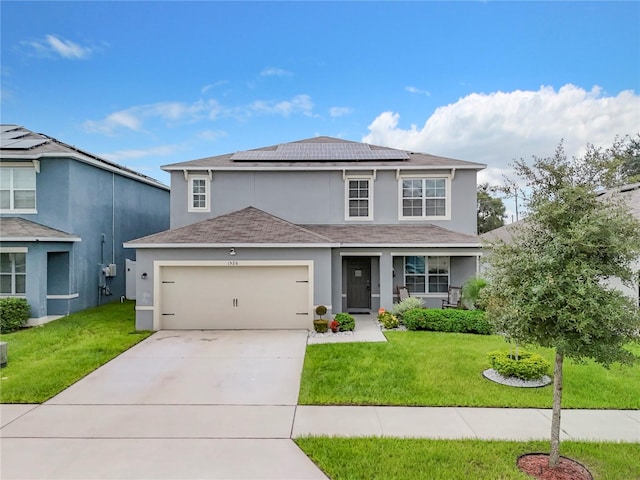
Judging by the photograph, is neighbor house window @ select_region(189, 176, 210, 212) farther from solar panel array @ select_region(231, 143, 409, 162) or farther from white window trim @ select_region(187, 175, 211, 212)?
solar panel array @ select_region(231, 143, 409, 162)

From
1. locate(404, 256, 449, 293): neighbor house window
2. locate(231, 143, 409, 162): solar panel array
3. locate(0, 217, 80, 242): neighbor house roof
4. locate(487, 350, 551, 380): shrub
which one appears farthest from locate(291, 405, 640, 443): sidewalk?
locate(0, 217, 80, 242): neighbor house roof

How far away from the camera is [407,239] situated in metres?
12.9

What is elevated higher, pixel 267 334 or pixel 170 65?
pixel 170 65

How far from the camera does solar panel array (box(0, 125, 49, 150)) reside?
13.6 m

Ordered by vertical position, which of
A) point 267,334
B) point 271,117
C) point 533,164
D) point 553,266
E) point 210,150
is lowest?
point 267,334

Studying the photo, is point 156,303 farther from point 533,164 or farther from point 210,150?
point 210,150

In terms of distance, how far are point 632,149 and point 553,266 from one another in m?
43.0

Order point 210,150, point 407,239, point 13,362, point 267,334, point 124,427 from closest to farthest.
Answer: point 124,427, point 13,362, point 267,334, point 407,239, point 210,150

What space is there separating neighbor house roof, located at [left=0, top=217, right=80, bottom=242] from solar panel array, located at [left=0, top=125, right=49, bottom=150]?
9.23 feet

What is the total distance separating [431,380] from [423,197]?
912 cm

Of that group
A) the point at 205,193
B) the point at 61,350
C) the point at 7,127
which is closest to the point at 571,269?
the point at 61,350

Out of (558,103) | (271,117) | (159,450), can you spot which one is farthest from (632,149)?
(159,450)

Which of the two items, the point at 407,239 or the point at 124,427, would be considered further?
the point at 407,239

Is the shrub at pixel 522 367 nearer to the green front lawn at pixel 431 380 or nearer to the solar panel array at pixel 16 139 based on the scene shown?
the green front lawn at pixel 431 380
